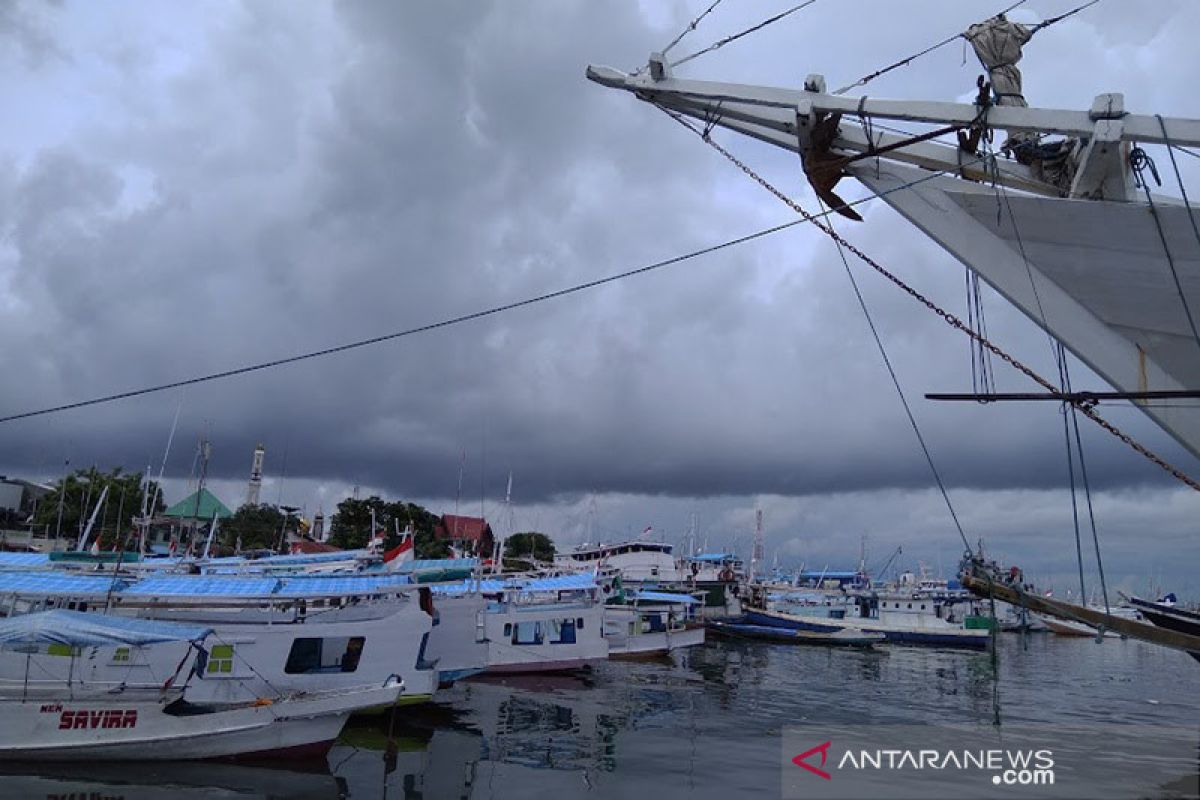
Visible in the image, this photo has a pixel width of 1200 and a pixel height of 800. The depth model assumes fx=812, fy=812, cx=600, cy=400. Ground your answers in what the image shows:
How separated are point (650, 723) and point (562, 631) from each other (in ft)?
39.2

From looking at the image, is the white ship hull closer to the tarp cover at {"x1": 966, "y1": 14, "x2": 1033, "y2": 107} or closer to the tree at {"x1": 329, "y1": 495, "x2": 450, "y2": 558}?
the tarp cover at {"x1": 966, "y1": 14, "x2": 1033, "y2": 107}

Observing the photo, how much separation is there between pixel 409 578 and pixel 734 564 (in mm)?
77492

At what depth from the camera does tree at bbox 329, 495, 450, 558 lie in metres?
73.4

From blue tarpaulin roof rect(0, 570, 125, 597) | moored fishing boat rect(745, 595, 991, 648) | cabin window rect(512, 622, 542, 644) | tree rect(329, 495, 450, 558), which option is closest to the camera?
blue tarpaulin roof rect(0, 570, 125, 597)

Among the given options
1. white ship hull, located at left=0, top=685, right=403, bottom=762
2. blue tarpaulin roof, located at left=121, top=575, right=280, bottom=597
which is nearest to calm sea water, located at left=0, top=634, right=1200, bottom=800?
white ship hull, located at left=0, top=685, right=403, bottom=762

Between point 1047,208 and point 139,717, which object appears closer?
point 1047,208

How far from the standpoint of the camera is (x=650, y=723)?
24.9 m

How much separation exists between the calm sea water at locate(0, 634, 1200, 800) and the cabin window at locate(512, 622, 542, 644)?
5.64 feet

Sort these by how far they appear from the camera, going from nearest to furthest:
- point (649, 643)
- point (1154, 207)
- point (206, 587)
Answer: point (1154, 207), point (206, 587), point (649, 643)

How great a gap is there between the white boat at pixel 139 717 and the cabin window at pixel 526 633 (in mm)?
17410

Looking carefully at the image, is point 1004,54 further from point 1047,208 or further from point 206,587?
point 206,587

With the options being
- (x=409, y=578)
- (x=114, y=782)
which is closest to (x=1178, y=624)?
(x=409, y=578)

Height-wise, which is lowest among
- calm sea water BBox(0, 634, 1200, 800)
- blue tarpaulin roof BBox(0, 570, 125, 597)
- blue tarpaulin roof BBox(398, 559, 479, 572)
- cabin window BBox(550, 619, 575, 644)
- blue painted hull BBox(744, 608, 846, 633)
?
calm sea water BBox(0, 634, 1200, 800)

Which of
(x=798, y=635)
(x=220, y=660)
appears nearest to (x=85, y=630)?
(x=220, y=660)
